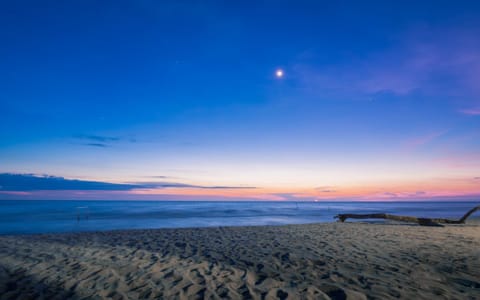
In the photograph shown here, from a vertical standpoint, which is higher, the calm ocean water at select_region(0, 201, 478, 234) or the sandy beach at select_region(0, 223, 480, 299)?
the sandy beach at select_region(0, 223, 480, 299)

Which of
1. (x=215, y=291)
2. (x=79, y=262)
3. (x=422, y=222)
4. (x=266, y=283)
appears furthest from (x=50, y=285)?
(x=422, y=222)

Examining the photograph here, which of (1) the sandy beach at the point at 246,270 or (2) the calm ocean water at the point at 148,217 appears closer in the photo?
(1) the sandy beach at the point at 246,270

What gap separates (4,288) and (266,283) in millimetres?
6595

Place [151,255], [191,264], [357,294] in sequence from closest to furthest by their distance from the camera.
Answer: [357,294], [191,264], [151,255]

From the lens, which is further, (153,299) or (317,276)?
(317,276)

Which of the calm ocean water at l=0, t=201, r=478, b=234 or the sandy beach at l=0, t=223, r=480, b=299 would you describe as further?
the calm ocean water at l=0, t=201, r=478, b=234

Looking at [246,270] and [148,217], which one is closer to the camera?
[246,270]

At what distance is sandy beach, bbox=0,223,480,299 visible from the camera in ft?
18.5

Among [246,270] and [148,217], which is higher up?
[246,270]

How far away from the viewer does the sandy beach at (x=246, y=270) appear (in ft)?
18.5

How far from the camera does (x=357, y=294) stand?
5.38 m

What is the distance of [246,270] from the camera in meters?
7.26

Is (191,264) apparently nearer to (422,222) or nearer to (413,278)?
(413,278)

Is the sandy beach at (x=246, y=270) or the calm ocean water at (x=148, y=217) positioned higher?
the sandy beach at (x=246, y=270)
